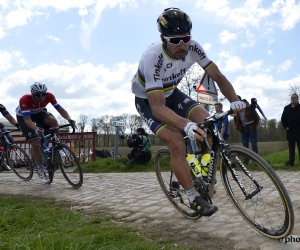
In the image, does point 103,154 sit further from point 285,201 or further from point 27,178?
point 285,201

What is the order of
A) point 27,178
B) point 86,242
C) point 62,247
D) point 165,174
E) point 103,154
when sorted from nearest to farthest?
point 62,247
point 86,242
point 165,174
point 27,178
point 103,154

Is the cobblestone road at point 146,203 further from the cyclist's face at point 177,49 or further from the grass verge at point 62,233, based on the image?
the cyclist's face at point 177,49

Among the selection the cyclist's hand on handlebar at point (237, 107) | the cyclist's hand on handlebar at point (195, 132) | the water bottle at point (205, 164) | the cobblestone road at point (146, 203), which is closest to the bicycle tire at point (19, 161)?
the cobblestone road at point (146, 203)

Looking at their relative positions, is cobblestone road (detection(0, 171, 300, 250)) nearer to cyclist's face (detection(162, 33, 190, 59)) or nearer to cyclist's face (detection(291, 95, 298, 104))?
cyclist's face (detection(162, 33, 190, 59))

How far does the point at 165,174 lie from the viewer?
5.15 meters

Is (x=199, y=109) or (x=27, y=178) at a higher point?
(x=199, y=109)

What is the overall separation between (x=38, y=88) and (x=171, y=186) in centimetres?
386

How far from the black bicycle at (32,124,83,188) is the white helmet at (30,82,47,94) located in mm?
792

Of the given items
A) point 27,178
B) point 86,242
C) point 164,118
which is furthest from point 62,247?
point 27,178

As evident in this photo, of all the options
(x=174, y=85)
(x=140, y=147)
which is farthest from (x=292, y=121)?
(x=174, y=85)

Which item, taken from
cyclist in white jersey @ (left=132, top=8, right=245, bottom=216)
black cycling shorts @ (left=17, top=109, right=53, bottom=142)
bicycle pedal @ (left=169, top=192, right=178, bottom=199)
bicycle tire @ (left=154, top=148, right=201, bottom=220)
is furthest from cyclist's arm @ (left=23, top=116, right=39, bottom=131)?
bicycle pedal @ (left=169, top=192, right=178, bottom=199)

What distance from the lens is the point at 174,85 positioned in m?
4.50

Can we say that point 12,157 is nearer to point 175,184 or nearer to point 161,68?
point 175,184

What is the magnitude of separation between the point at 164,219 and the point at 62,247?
191cm
